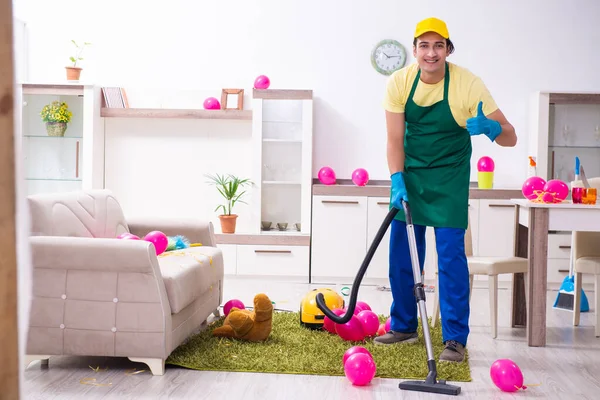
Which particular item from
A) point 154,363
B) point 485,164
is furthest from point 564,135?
point 154,363

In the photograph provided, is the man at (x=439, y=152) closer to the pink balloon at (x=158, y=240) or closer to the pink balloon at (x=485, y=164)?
the pink balloon at (x=158, y=240)

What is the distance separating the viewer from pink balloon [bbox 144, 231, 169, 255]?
3705 millimetres

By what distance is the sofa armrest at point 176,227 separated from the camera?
13.3ft

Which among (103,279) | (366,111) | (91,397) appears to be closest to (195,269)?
(103,279)

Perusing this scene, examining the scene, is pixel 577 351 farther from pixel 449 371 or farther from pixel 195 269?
pixel 195 269

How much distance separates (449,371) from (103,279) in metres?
1.46

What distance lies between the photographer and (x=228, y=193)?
5.96 m

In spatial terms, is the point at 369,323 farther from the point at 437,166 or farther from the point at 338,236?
the point at 338,236

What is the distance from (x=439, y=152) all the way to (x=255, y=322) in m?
1.16

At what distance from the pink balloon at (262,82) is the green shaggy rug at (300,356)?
2740 millimetres

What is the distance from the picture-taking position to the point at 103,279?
9.59ft

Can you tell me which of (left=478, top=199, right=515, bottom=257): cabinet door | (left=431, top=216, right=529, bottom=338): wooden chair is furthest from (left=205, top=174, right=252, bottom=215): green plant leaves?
(left=431, top=216, right=529, bottom=338): wooden chair

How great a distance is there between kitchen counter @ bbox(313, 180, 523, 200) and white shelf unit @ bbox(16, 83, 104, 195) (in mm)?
1880

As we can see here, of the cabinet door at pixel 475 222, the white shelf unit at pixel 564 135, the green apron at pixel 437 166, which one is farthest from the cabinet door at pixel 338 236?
the green apron at pixel 437 166
